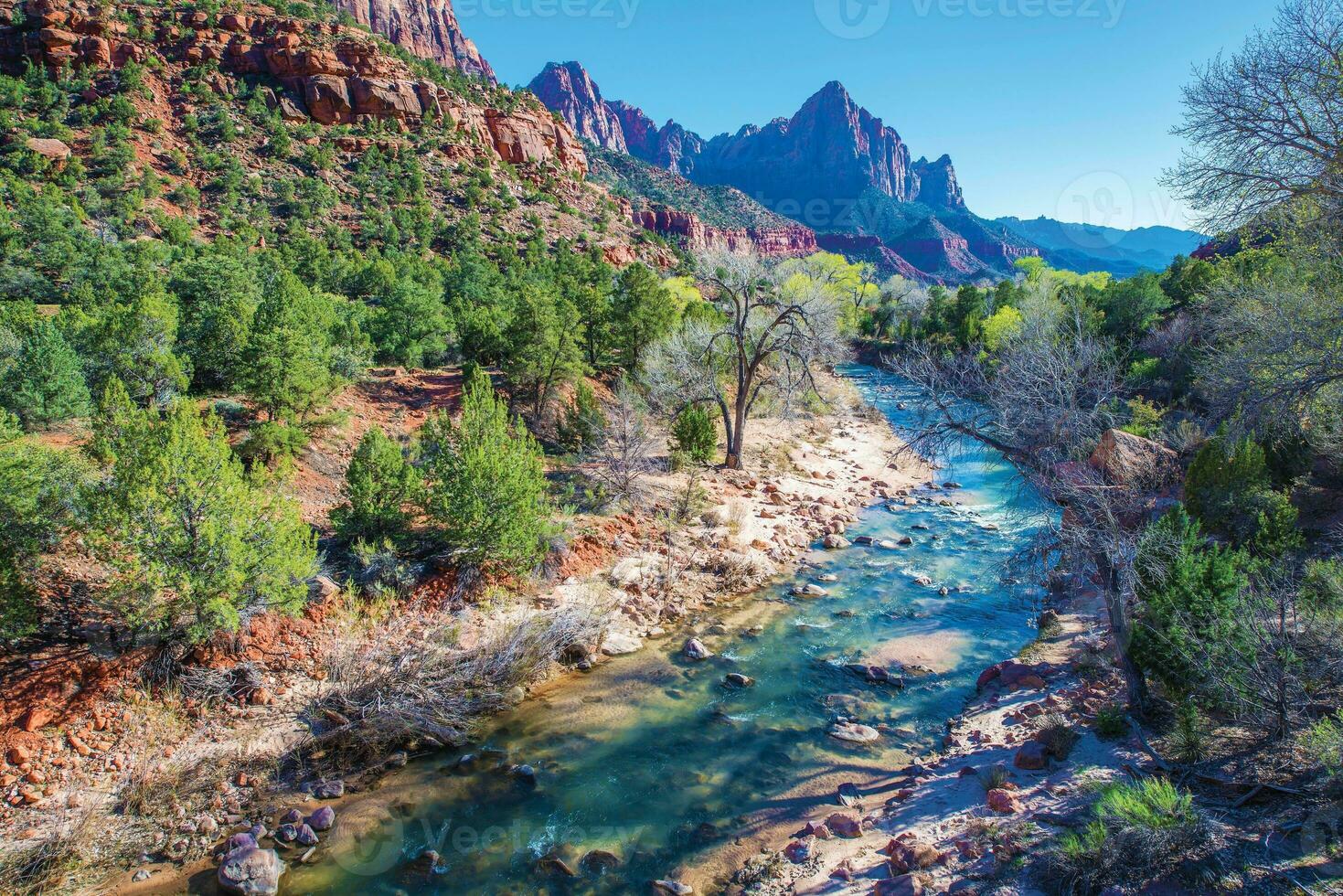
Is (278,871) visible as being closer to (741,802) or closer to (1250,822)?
(741,802)

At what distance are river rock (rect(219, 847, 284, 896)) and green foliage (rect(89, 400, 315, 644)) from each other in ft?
9.26

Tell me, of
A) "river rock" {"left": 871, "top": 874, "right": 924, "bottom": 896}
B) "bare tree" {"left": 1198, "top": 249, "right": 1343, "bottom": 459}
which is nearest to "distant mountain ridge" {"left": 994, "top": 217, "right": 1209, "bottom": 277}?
"bare tree" {"left": 1198, "top": 249, "right": 1343, "bottom": 459}

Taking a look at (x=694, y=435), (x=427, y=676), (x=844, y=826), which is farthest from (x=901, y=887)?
(x=694, y=435)

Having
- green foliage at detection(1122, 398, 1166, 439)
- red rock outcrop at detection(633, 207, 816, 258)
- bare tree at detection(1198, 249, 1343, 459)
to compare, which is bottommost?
green foliage at detection(1122, 398, 1166, 439)

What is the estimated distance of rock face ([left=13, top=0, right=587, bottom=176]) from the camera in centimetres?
4881

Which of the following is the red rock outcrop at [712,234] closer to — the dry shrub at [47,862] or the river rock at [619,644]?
the river rock at [619,644]

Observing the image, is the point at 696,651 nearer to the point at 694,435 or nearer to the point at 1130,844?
the point at 1130,844

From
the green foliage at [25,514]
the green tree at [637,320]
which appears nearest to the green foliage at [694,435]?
the green tree at [637,320]

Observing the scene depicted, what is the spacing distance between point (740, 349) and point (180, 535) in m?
13.7

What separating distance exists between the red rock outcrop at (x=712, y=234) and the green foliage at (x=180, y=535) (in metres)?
80.8

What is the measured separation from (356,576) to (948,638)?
10.9 meters

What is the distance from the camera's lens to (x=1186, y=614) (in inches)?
275

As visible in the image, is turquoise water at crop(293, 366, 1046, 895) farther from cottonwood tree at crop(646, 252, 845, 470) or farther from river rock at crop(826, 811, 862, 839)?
cottonwood tree at crop(646, 252, 845, 470)

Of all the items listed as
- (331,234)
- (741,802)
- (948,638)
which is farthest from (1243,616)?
(331,234)
